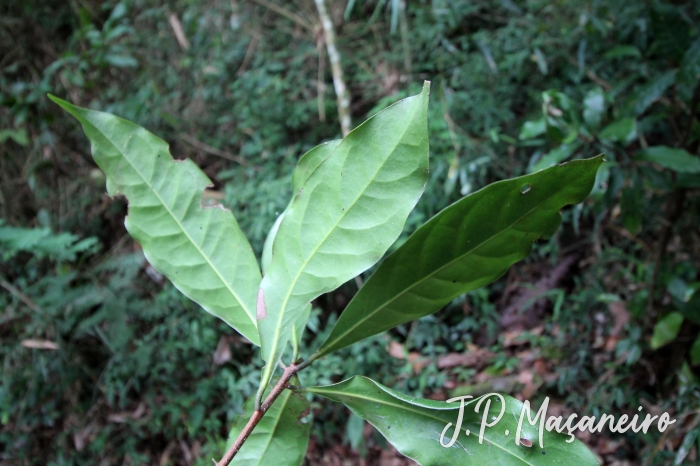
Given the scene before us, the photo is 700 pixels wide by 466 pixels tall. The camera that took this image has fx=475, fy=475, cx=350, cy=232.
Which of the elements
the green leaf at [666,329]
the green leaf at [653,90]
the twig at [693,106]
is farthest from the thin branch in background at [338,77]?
the green leaf at [666,329]

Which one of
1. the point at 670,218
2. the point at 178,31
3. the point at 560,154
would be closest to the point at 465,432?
the point at 560,154

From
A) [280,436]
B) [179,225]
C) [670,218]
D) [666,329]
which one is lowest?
[666,329]

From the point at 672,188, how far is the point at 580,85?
0.77m

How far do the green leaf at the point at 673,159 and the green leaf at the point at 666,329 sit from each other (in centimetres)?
42

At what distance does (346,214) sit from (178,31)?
2.47m

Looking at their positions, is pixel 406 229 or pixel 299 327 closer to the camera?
pixel 299 327

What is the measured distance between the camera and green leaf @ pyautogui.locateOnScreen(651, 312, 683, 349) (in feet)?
3.98

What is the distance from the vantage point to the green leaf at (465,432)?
17.6 inches

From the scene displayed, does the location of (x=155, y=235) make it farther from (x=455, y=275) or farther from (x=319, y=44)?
(x=319, y=44)

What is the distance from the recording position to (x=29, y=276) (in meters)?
1.90

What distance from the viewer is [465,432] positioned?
47cm

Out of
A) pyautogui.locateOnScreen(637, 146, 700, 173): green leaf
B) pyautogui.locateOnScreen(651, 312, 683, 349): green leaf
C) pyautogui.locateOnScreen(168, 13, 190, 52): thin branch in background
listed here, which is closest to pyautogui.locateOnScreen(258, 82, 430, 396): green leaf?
pyautogui.locateOnScreen(637, 146, 700, 173): green leaf

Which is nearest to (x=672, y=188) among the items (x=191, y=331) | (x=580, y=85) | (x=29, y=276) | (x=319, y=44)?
(x=580, y=85)

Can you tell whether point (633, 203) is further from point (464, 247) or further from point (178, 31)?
point (178, 31)
